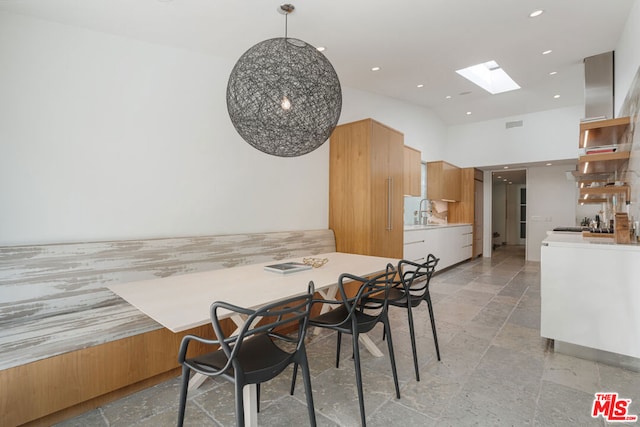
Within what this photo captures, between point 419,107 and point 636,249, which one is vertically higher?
point 419,107

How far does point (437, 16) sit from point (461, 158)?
16.8ft

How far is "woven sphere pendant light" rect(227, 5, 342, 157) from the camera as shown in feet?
5.97

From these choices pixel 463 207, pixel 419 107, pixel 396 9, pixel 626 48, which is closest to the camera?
pixel 396 9

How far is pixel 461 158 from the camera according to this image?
7301mm

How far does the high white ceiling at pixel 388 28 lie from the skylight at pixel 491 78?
1.79 feet

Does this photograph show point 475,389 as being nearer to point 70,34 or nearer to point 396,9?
point 396,9

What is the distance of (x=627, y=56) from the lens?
121 inches

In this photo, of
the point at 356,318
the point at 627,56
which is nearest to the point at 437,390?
the point at 356,318

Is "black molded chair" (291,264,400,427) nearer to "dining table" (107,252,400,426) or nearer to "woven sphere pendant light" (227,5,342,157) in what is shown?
"dining table" (107,252,400,426)

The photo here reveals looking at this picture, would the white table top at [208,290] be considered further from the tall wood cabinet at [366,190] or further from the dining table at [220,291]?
the tall wood cabinet at [366,190]

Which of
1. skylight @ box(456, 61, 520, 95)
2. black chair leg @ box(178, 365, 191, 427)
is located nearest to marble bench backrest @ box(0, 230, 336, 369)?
black chair leg @ box(178, 365, 191, 427)

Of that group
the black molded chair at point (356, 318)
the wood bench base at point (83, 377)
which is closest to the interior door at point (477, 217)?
the black molded chair at point (356, 318)

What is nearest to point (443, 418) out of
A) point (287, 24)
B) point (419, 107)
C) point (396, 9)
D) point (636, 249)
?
point (636, 249)

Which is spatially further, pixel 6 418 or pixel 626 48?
pixel 626 48
